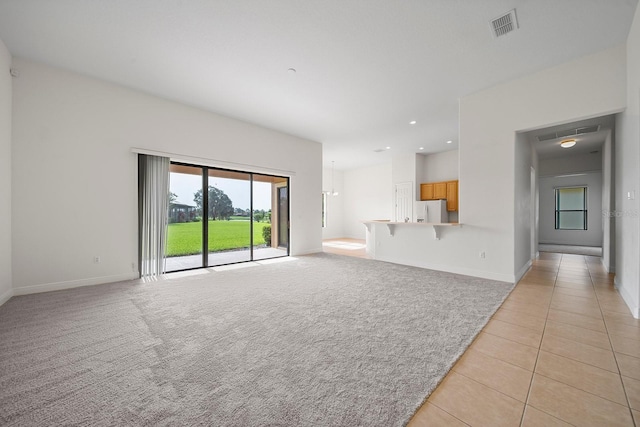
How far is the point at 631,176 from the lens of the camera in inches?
115

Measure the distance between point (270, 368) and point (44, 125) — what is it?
15.4 ft

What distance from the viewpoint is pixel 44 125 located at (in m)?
3.55

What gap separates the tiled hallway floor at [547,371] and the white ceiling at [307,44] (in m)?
3.31

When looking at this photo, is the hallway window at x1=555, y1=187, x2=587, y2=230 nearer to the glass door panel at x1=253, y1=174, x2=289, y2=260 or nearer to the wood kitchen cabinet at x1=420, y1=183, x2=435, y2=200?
the wood kitchen cabinet at x1=420, y1=183, x2=435, y2=200

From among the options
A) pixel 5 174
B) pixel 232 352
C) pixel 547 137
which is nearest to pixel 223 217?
pixel 5 174

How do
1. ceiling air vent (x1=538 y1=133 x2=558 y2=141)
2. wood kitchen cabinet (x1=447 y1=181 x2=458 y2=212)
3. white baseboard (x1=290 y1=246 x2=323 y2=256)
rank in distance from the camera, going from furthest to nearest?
wood kitchen cabinet (x1=447 y1=181 x2=458 y2=212) < white baseboard (x1=290 y1=246 x2=323 y2=256) < ceiling air vent (x1=538 y1=133 x2=558 y2=141)

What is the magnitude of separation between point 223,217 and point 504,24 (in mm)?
5545

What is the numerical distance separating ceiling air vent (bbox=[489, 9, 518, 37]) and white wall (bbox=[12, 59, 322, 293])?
5027 millimetres

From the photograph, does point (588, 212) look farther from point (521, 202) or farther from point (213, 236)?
point (213, 236)

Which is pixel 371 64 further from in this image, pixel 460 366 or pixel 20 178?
pixel 20 178

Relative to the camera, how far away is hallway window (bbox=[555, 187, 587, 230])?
28.5 feet

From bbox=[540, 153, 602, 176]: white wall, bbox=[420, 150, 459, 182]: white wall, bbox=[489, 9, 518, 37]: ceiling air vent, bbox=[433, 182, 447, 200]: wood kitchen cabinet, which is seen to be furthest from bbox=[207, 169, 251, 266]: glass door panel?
bbox=[540, 153, 602, 176]: white wall

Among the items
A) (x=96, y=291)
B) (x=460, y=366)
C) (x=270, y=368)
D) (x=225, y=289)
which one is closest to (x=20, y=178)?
(x=96, y=291)

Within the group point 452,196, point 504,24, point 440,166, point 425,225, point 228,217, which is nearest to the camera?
point 504,24
